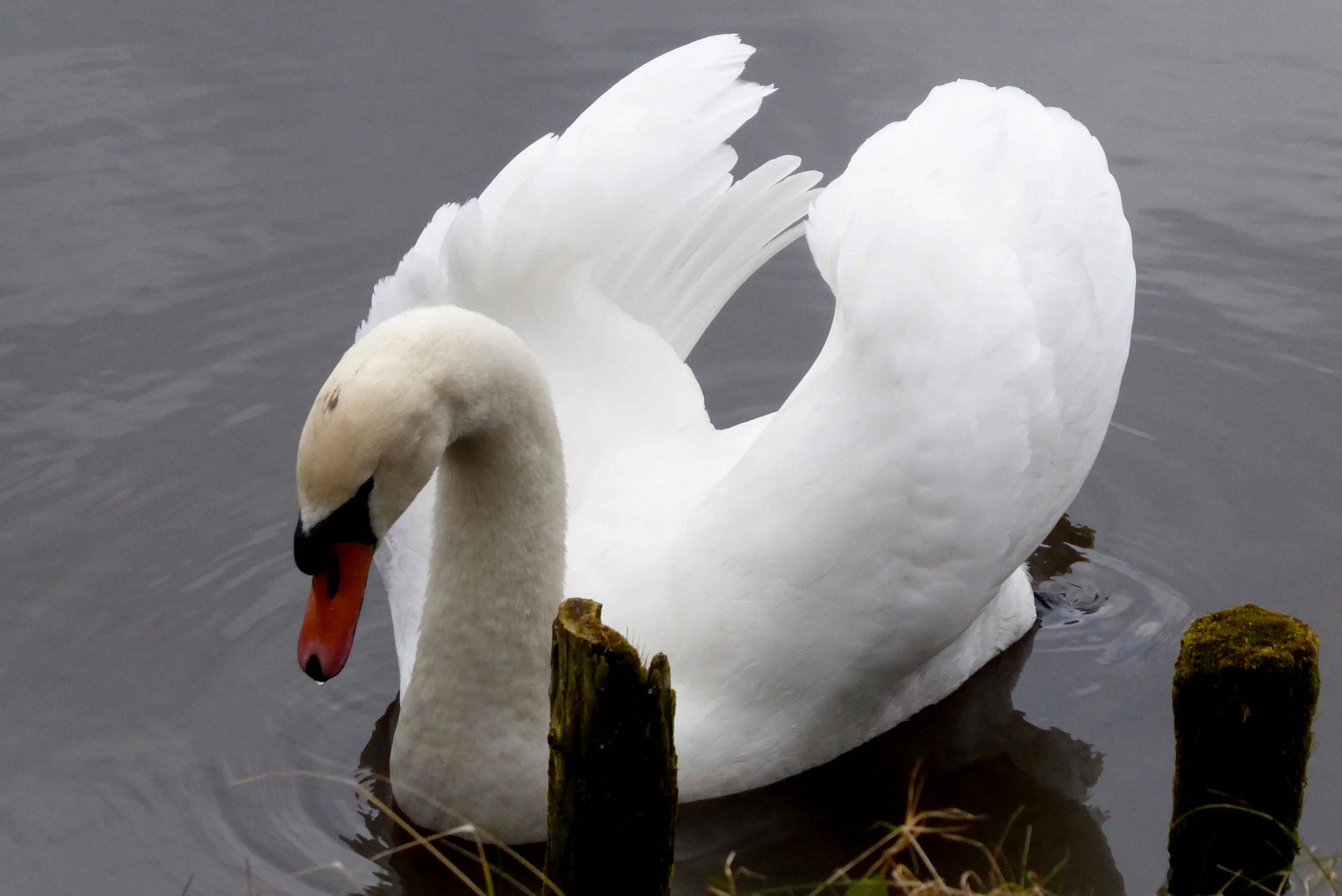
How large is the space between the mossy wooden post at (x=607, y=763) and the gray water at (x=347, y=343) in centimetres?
155

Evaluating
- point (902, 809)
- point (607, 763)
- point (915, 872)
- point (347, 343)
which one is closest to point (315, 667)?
point (607, 763)

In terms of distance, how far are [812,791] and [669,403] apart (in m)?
1.31

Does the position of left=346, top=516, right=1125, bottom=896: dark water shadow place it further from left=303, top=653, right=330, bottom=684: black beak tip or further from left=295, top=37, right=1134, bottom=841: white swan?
left=303, top=653, right=330, bottom=684: black beak tip

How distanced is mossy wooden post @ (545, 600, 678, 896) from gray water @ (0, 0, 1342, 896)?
1545 mm

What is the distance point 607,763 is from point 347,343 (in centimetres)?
473

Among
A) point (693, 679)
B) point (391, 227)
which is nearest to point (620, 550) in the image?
point (693, 679)

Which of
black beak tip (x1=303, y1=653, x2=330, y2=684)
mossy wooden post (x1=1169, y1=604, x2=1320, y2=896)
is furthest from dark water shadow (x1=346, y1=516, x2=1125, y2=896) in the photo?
mossy wooden post (x1=1169, y1=604, x2=1320, y2=896)

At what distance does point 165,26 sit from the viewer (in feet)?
32.2

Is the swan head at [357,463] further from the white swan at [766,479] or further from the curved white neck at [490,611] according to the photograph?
the curved white neck at [490,611]

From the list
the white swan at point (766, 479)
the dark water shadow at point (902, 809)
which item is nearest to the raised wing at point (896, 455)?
the white swan at point (766, 479)

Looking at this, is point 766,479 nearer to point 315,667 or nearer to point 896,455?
point 896,455

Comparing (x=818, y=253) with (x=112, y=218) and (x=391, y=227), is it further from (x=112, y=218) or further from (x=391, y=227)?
(x=112, y=218)

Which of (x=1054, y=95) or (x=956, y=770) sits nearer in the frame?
(x=956, y=770)

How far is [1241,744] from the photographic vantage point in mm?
3395
